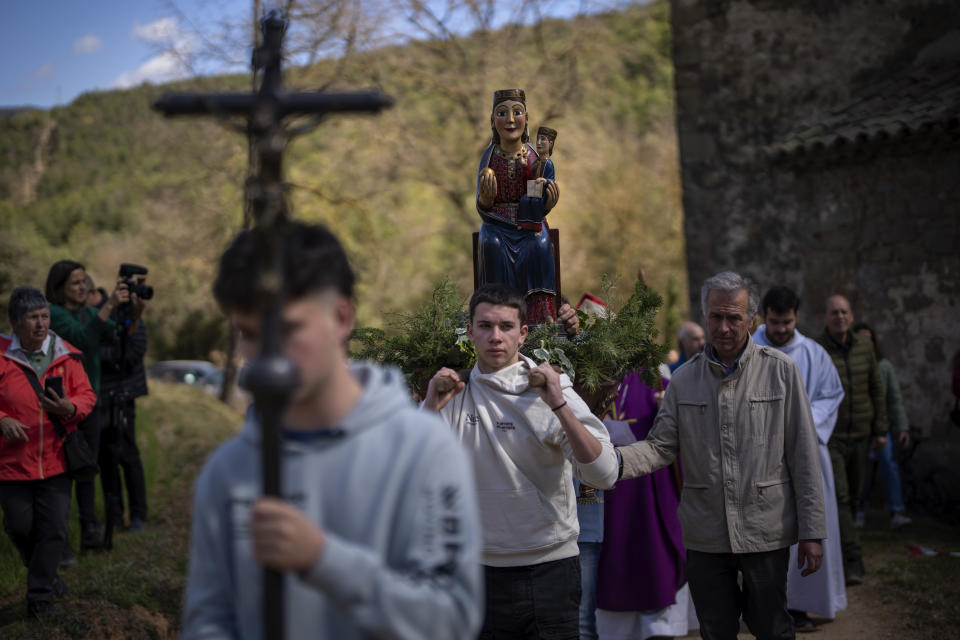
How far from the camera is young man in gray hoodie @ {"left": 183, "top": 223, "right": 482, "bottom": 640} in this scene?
1.78m

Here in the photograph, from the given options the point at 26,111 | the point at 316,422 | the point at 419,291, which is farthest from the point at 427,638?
the point at 26,111

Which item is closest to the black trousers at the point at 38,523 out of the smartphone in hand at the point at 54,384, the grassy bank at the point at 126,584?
the grassy bank at the point at 126,584

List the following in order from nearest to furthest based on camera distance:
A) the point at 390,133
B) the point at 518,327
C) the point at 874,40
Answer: the point at 518,327 < the point at 874,40 < the point at 390,133

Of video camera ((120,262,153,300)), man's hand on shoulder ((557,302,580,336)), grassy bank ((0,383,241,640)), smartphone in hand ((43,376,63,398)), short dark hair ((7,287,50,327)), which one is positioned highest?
video camera ((120,262,153,300))

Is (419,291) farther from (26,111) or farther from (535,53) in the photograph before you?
(26,111)

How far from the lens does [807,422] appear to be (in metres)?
4.21

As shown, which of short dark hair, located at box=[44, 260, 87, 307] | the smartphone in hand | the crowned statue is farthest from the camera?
short dark hair, located at box=[44, 260, 87, 307]

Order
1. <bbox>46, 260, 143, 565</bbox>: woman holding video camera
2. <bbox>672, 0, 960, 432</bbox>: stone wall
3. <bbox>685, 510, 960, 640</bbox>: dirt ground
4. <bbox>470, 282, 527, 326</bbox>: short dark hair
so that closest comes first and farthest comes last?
1. <bbox>470, 282, 527, 326</bbox>: short dark hair
2. <bbox>685, 510, 960, 640</bbox>: dirt ground
3. <bbox>46, 260, 143, 565</bbox>: woman holding video camera
4. <bbox>672, 0, 960, 432</bbox>: stone wall

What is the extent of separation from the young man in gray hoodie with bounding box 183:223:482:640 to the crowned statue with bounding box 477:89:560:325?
323 centimetres

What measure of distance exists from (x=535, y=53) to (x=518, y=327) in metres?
27.0

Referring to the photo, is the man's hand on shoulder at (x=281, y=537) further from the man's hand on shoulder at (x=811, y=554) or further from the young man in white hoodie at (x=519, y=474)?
the man's hand on shoulder at (x=811, y=554)

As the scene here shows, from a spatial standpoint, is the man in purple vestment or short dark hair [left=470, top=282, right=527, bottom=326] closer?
short dark hair [left=470, top=282, right=527, bottom=326]

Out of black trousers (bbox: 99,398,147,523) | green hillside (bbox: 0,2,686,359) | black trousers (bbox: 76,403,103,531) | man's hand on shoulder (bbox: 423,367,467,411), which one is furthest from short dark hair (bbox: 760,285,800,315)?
green hillside (bbox: 0,2,686,359)

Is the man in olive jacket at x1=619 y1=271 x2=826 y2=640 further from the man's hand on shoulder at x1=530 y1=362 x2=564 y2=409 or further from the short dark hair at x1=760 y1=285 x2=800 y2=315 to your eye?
the short dark hair at x1=760 y1=285 x2=800 y2=315
